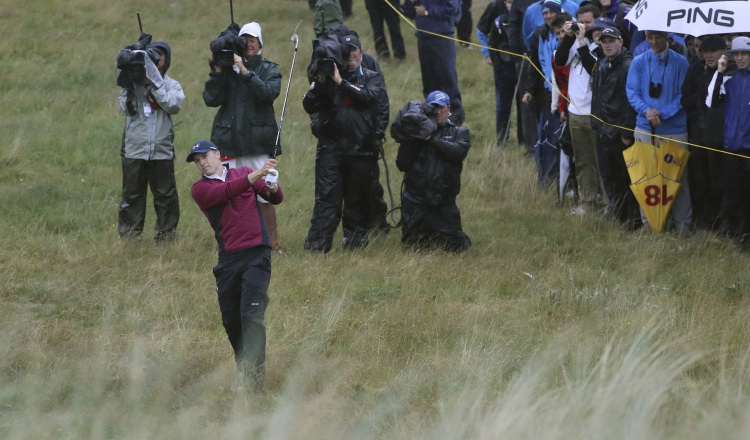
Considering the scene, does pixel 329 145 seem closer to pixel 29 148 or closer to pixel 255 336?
pixel 255 336

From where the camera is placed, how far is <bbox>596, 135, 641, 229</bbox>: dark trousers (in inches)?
473

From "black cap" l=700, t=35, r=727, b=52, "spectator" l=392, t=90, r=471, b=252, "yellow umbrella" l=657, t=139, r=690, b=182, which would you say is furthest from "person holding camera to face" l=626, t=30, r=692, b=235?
"spectator" l=392, t=90, r=471, b=252

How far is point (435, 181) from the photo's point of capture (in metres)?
11.2

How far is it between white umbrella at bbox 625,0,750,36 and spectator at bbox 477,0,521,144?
4897mm

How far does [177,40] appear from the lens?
21.0 metres

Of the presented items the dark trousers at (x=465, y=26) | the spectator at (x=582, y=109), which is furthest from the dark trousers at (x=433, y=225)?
the dark trousers at (x=465, y=26)

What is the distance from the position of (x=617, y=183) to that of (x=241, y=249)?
212 inches

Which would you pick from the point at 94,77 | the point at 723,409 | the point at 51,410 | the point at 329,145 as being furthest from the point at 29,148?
the point at 723,409

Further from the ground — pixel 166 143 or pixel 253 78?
pixel 253 78

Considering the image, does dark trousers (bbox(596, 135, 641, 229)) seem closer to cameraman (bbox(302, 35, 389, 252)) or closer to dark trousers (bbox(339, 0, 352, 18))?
cameraman (bbox(302, 35, 389, 252))

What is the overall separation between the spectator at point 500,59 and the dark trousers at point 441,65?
0.56 meters

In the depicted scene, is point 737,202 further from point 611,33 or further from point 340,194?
point 340,194

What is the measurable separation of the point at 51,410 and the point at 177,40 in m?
A: 14.0

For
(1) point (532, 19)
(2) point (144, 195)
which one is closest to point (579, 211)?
(1) point (532, 19)
